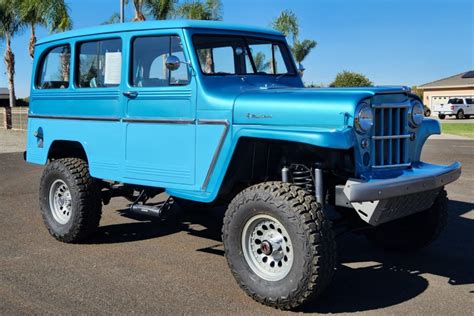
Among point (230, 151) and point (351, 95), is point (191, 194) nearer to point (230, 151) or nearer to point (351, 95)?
point (230, 151)

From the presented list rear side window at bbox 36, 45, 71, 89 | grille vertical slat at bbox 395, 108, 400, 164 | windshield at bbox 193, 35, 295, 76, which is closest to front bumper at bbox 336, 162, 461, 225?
grille vertical slat at bbox 395, 108, 400, 164

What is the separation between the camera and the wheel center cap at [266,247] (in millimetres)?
4469

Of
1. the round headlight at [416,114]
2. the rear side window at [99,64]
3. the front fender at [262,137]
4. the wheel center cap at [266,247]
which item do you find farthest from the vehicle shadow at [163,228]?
the round headlight at [416,114]

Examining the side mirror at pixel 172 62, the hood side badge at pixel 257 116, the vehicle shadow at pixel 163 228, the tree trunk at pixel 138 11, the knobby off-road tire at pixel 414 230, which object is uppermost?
→ the tree trunk at pixel 138 11

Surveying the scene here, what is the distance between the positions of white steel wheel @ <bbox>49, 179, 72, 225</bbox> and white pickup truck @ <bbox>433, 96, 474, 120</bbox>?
4064cm

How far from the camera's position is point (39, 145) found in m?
6.89

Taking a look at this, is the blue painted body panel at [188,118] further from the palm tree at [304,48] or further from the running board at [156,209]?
the palm tree at [304,48]

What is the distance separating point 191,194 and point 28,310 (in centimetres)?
165

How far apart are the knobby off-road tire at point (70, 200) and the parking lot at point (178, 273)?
0.61ft

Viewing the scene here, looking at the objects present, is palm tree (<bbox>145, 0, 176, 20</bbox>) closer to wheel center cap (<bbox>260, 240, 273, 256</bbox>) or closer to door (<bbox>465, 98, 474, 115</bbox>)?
wheel center cap (<bbox>260, 240, 273, 256</bbox>)

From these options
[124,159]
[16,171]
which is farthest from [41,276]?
[16,171]

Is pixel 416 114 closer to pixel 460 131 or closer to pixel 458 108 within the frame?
pixel 460 131

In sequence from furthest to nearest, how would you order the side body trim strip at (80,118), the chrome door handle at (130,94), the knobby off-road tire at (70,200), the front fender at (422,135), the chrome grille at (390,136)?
1. the knobby off-road tire at (70,200)
2. the side body trim strip at (80,118)
3. the chrome door handle at (130,94)
4. the front fender at (422,135)
5. the chrome grille at (390,136)

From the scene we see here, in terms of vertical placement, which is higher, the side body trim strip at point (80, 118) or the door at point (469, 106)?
the door at point (469, 106)
